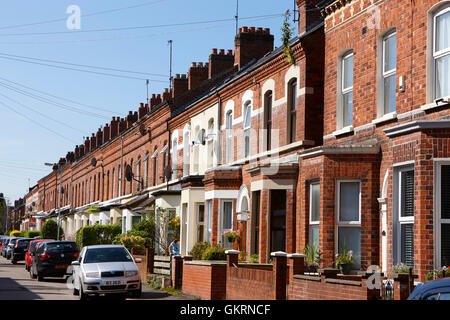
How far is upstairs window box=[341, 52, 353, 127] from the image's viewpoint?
67.9ft

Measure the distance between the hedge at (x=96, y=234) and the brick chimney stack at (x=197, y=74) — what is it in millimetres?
9667

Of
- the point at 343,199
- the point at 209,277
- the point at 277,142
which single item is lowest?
the point at 209,277

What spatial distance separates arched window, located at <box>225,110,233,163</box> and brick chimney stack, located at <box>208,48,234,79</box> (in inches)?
460

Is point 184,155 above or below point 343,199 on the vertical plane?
above

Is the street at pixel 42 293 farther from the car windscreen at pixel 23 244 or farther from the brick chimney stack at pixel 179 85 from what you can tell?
the car windscreen at pixel 23 244

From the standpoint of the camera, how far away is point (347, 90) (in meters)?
20.8

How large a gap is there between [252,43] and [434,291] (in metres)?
32.3

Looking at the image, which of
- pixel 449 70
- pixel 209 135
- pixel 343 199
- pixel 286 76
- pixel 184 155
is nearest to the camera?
pixel 449 70

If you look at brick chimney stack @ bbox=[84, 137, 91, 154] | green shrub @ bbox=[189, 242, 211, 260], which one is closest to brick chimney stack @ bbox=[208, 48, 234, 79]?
green shrub @ bbox=[189, 242, 211, 260]

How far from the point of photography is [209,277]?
21156mm
